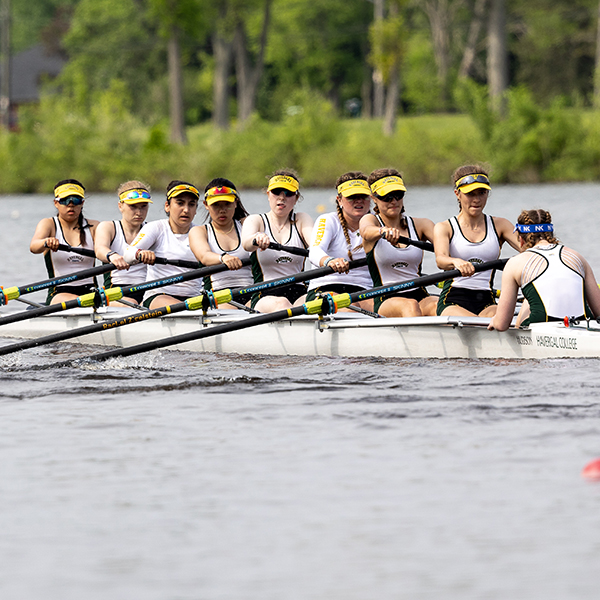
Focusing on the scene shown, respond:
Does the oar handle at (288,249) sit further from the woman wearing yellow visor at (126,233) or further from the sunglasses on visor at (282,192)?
the woman wearing yellow visor at (126,233)

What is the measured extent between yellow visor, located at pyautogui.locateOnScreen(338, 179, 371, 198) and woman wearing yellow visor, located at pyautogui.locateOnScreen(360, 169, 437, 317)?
8 cm

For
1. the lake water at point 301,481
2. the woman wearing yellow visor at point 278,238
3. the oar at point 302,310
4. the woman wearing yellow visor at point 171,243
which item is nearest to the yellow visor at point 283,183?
the woman wearing yellow visor at point 278,238

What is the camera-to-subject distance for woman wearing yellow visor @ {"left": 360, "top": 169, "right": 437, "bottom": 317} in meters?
8.80

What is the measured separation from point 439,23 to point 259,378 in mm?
45092

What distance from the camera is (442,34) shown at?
51.3m

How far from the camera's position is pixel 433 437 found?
6.56 meters

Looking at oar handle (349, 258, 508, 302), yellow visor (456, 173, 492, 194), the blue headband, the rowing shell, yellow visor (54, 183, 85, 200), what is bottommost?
the rowing shell

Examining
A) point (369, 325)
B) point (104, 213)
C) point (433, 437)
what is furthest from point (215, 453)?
point (104, 213)

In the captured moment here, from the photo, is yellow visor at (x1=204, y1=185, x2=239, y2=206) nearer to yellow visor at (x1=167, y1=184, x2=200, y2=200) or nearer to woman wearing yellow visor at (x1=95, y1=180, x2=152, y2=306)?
yellow visor at (x1=167, y1=184, x2=200, y2=200)

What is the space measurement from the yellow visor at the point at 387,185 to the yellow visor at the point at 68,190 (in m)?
3.11

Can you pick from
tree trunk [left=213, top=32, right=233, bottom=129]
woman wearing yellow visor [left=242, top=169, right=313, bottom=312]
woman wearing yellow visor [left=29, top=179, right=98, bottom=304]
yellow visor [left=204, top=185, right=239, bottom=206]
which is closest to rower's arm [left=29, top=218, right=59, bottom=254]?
woman wearing yellow visor [left=29, top=179, right=98, bottom=304]

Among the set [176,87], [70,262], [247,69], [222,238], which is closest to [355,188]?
[222,238]

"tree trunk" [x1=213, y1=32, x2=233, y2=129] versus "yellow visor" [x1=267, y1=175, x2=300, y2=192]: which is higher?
"tree trunk" [x1=213, y1=32, x2=233, y2=129]

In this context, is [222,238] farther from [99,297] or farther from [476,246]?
[476,246]
